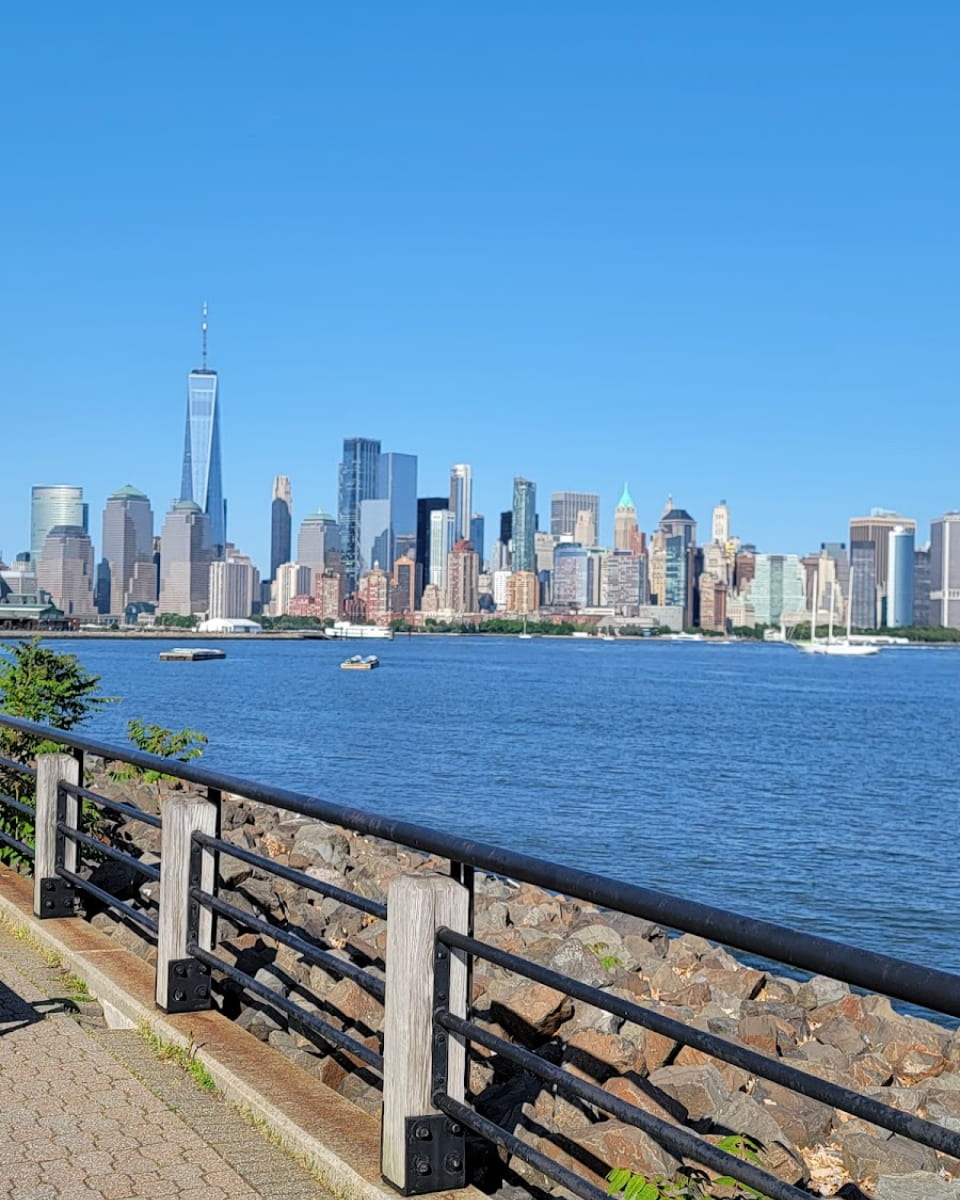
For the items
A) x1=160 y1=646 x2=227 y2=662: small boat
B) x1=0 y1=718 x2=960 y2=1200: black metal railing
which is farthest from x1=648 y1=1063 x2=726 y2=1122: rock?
x1=160 y1=646 x2=227 y2=662: small boat

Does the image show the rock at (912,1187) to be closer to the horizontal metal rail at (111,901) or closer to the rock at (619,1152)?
the rock at (619,1152)

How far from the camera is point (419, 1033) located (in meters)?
4.67

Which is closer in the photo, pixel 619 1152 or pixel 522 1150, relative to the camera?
pixel 522 1150

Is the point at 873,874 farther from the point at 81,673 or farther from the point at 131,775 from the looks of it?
the point at 81,673

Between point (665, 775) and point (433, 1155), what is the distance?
3931 cm

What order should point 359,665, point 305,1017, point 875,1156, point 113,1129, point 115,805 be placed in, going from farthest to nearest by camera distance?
point 359,665 < point 115,805 < point 875,1156 < point 305,1017 < point 113,1129

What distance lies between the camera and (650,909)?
12.6ft

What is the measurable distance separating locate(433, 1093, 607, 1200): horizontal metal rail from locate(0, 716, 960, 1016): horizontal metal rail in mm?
740

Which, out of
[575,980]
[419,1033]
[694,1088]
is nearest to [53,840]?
[694,1088]

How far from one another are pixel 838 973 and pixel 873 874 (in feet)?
80.6

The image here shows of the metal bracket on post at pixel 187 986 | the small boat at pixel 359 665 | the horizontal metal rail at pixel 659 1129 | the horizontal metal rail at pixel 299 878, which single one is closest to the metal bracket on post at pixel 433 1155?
the horizontal metal rail at pixel 659 1129

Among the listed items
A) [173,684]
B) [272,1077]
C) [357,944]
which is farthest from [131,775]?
[173,684]

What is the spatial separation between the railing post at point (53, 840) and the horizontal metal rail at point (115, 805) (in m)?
0.09

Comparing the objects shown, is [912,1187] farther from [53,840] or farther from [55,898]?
[53,840]
